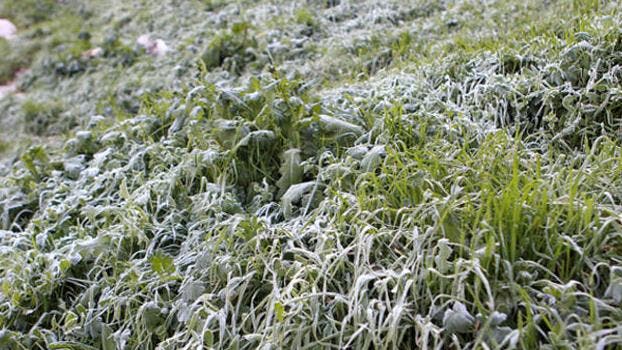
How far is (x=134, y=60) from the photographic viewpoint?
18.5ft

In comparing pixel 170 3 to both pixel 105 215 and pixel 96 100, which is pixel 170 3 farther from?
pixel 105 215

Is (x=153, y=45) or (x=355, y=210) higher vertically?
(x=355, y=210)

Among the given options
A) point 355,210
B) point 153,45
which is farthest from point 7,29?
point 355,210

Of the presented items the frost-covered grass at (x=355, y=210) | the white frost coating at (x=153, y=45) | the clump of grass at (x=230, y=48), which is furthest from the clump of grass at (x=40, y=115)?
the clump of grass at (x=230, y=48)

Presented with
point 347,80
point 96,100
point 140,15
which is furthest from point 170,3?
point 347,80

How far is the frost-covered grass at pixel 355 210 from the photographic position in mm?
1815

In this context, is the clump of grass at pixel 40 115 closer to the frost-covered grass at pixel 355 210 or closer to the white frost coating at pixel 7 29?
the frost-covered grass at pixel 355 210

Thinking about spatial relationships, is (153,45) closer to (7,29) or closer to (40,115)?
(40,115)

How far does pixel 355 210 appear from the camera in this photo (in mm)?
2221

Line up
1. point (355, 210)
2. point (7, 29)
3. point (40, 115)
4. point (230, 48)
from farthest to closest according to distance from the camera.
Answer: point (7, 29) → point (40, 115) → point (230, 48) → point (355, 210)

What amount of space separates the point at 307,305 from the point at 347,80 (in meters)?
2.15

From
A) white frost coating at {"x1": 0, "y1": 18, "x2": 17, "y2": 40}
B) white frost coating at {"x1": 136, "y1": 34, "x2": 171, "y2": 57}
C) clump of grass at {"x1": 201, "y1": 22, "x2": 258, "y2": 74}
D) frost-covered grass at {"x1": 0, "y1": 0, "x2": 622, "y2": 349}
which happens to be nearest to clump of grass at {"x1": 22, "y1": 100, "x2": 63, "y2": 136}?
white frost coating at {"x1": 136, "y1": 34, "x2": 171, "y2": 57}

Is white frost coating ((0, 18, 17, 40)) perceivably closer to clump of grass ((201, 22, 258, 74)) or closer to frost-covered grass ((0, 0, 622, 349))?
clump of grass ((201, 22, 258, 74))

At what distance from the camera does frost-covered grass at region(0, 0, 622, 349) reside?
1.82 m
